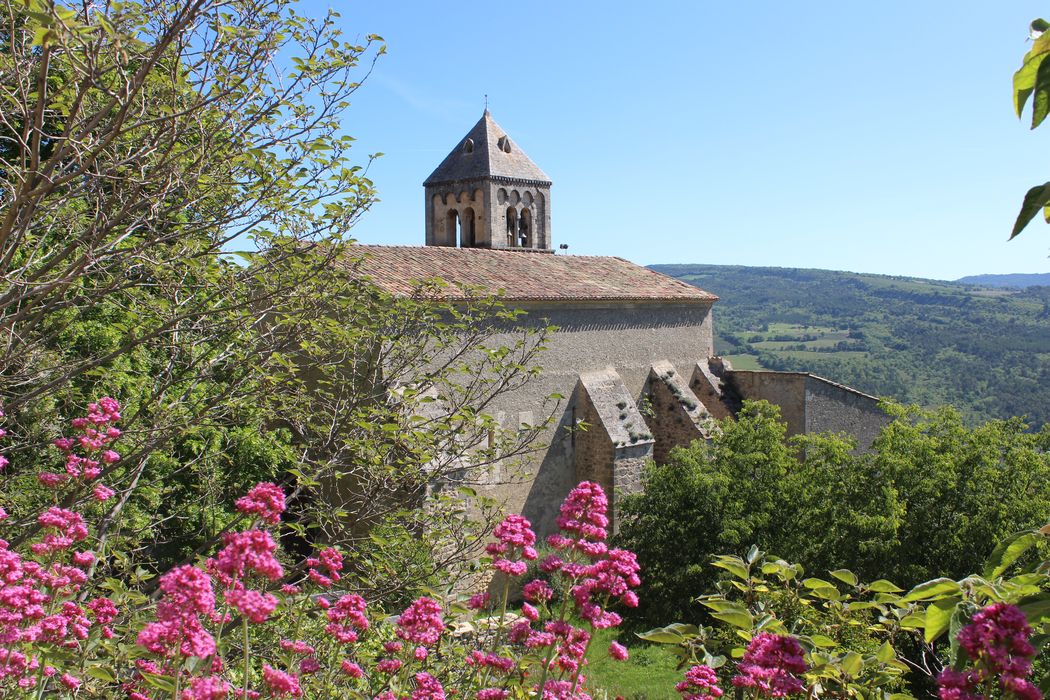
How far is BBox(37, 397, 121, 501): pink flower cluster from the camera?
10.4 feet

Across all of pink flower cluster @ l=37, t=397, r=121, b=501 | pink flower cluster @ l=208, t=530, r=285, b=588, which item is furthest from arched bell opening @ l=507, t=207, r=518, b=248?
pink flower cluster @ l=208, t=530, r=285, b=588

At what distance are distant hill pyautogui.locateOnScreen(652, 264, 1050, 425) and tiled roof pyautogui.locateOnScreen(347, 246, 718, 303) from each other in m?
9.98

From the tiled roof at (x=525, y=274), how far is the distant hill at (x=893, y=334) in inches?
393

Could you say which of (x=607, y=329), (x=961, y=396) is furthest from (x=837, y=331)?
(x=607, y=329)

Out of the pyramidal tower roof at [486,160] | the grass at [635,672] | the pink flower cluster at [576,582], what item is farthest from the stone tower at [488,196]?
the pink flower cluster at [576,582]

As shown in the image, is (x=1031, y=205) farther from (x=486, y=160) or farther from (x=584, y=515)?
(x=486, y=160)

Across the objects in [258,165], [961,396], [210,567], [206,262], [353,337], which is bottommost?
[961,396]

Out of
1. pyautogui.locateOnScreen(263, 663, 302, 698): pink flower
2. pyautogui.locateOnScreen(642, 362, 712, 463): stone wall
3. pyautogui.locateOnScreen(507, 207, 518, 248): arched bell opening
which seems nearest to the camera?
pyautogui.locateOnScreen(263, 663, 302, 698): pink flower

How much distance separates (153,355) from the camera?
1020cm

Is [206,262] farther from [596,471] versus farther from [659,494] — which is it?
[596,471]

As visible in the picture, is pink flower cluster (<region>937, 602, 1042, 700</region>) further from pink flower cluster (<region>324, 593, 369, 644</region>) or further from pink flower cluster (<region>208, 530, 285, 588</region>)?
pink flower cluster (<region>324, 593, 369, 644</region>)

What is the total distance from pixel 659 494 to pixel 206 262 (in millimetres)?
9583

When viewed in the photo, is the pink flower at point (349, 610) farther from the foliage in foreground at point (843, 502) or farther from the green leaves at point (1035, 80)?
the foliage in foreground at point (843, 502)

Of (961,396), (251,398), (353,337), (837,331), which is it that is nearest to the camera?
(251,398)
